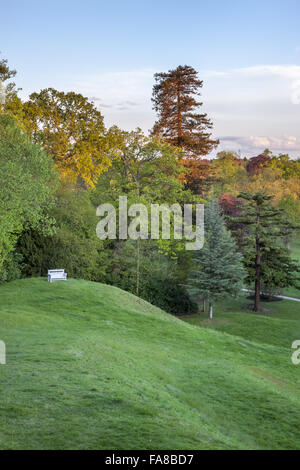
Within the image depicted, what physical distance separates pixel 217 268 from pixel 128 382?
70.1 feet

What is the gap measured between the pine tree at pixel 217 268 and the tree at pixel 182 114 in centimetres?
1345

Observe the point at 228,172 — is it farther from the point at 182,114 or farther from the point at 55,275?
the point at 55,275

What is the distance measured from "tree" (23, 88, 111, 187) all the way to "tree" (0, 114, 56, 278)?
4861mm

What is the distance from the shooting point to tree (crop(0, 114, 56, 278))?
53.9 feet

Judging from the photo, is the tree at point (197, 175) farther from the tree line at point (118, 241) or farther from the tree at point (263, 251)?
the tree at point (263, 251)

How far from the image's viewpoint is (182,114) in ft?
137

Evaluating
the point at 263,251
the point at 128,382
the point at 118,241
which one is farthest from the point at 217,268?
the point at 128,382

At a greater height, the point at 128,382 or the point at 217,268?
the point at 217,268

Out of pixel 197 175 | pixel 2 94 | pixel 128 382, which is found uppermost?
pixel 2 94

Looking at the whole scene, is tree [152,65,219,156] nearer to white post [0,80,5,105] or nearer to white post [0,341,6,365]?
white post [0,80,5,105]

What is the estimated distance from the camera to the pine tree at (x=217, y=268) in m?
28.9

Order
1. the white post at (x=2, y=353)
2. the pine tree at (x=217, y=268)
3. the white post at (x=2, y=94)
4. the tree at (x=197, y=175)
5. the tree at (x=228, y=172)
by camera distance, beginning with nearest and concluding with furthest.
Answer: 1. the white post at (x=2, y=353)
2. the white post at (x=2, y=94)
3. the pine tree at (x=217, y=268)
4. the tree at (x=197, y=175)
5. the tree at (x=228, y=172)

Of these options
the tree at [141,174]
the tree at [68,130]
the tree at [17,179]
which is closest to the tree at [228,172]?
the tree at [141,174]
